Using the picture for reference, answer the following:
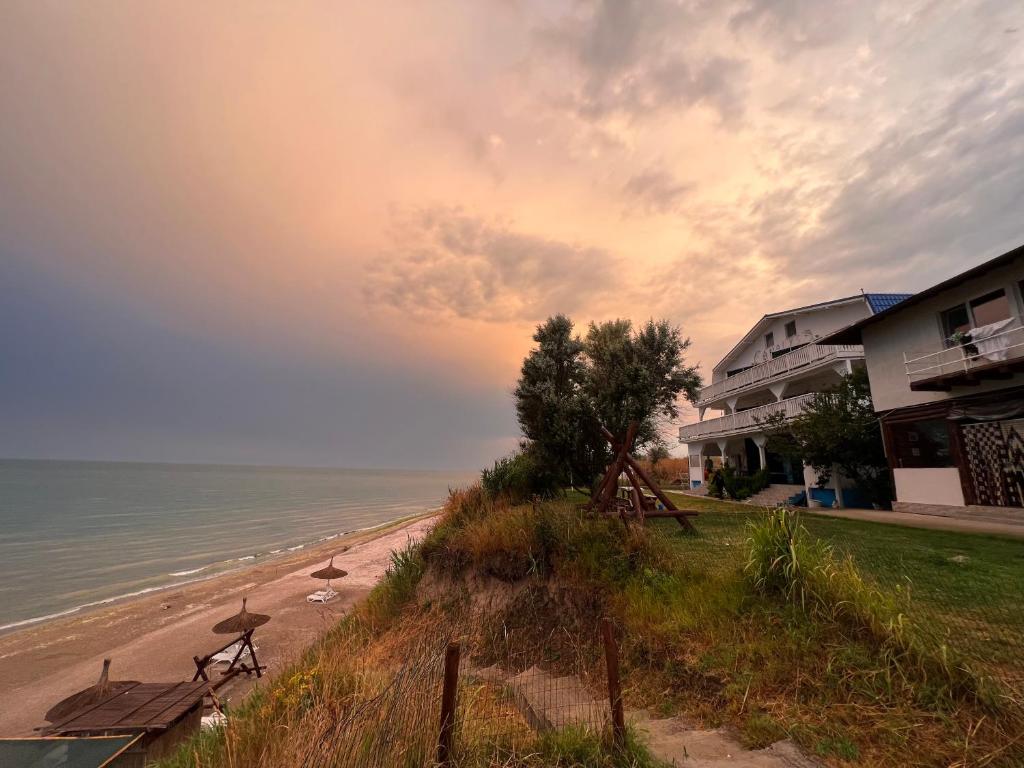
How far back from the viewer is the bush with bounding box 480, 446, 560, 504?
15.5 meters

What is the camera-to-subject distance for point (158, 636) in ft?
56.1

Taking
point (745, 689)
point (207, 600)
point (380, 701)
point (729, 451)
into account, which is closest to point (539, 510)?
point (745, 689)

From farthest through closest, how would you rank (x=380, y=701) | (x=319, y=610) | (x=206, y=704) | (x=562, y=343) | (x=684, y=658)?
(x=319, y=610), (x=562, y=343), (x=206, y=704), (x=684, y=658), (x=380, y=701)

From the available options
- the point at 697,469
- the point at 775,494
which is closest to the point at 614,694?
the point at 775,494

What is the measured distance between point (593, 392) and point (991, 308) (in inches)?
564

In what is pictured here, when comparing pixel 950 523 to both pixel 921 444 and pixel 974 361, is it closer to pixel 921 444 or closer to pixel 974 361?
pixel 921 444

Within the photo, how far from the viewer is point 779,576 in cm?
597

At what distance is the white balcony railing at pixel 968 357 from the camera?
1408 cm

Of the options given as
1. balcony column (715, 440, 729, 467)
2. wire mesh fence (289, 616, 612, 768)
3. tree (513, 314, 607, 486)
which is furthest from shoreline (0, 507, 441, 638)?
balcony column (715, 440, 729, 467)

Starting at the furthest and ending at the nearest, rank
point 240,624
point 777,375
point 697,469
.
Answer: point 697,469 < point 777,375 < point 240,624

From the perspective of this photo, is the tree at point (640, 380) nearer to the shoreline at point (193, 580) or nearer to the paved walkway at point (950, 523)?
the paved walkway at point (950, 523)

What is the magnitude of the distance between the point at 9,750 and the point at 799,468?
33.6 m

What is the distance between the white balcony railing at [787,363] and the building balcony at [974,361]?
7200mm

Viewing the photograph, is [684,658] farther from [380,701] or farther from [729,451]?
[729,451]
